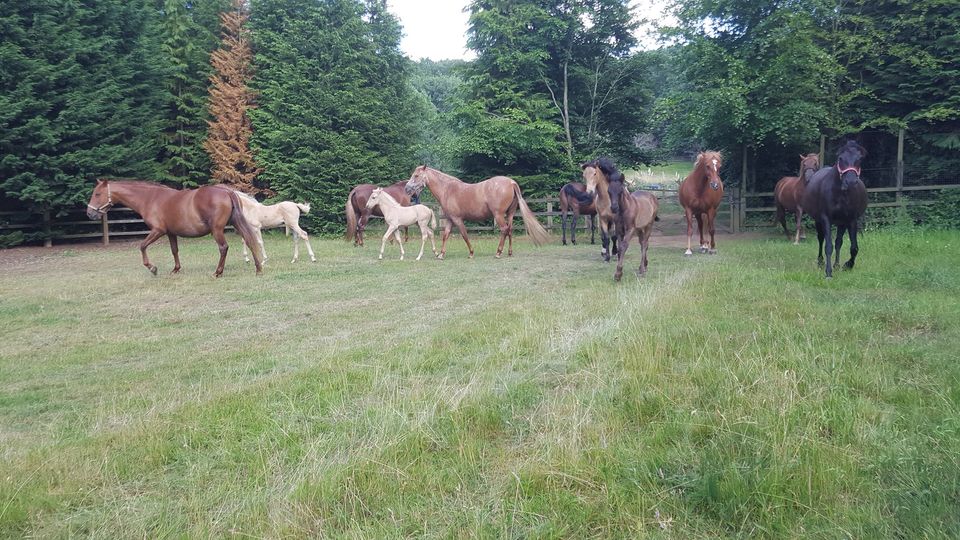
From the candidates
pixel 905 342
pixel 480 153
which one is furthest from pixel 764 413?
pixel 480 153

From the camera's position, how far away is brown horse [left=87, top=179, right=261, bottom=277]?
11266 millimetres

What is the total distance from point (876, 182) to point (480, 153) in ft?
46.3

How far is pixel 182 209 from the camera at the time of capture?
11336mm

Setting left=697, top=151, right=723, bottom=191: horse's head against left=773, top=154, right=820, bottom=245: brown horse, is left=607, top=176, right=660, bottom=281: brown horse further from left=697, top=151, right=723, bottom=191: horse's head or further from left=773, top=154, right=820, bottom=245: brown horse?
left=773, top=154, right=820, bottom=245: brown horse

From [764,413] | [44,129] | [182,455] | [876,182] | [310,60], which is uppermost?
[310,60]

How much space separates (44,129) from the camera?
17.0 meters

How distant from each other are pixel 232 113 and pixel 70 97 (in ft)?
18.3

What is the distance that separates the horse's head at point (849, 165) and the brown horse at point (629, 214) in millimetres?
2895

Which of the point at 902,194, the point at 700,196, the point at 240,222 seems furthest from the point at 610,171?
the point at 902,194

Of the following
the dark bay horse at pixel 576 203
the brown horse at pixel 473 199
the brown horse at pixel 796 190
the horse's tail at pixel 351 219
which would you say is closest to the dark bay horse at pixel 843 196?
the brown horse at pixel 796 190

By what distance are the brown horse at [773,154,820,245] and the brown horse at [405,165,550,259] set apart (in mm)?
6916

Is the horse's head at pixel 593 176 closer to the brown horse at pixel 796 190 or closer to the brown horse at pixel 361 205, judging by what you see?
the brown horse at pixel 796 190

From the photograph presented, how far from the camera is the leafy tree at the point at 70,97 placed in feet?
55.3

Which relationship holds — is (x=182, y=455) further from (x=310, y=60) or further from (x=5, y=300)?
(x=310, y=60)
